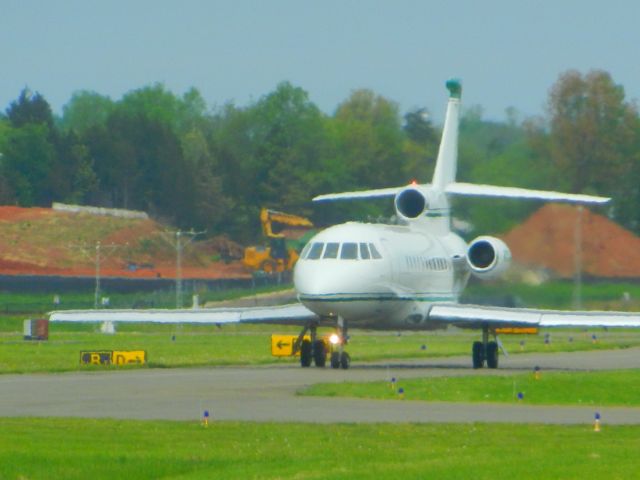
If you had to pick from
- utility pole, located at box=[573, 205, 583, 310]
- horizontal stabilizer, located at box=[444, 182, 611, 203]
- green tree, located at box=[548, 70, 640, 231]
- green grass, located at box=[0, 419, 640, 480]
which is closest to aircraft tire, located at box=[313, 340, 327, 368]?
horizontal stabilizer, located at box=[444, 182, 611, 203]

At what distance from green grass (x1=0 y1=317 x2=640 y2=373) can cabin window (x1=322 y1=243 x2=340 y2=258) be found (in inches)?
186

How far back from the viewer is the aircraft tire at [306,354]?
39.3 m

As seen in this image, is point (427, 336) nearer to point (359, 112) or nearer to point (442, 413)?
point (442, 413)

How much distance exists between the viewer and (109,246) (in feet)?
327

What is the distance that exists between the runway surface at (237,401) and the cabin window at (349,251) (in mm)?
2695

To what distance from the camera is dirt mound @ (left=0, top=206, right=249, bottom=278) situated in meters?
99.3

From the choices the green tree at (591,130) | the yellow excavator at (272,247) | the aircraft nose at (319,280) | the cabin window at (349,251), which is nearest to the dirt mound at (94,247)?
the yellow excavator at (272,247)

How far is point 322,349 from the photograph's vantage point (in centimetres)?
3925

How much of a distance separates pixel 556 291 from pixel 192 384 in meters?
21.9

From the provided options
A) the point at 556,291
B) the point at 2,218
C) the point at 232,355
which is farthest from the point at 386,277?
the point at 2,218

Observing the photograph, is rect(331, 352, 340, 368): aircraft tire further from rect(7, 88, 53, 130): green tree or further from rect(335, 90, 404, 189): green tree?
rect(7, 88, 53, 130): green tree

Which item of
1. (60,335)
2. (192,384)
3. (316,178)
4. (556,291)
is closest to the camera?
(192,384)

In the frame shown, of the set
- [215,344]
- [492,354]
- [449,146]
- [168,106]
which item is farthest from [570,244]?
[168,106]

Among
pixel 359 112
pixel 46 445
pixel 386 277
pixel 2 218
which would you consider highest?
pixel 359 112
